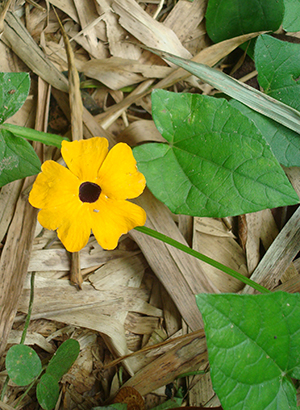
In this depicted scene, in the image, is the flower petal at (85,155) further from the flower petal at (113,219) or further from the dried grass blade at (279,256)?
the dried grass blade at (279,256)

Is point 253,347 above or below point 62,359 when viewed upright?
above

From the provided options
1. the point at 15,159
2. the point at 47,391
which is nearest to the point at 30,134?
the point at 15,159

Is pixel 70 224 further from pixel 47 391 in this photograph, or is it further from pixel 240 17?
pixel 240 17

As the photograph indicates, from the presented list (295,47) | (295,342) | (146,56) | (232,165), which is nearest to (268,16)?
(295,47)

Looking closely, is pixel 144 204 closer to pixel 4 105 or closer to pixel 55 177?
pixel 55 177

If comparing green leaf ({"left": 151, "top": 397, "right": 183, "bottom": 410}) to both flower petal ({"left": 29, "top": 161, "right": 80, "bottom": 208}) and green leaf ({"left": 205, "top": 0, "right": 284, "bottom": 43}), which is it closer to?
flower petal ({"left": 29, "top": 161, "right": 80, "bottom": 208})

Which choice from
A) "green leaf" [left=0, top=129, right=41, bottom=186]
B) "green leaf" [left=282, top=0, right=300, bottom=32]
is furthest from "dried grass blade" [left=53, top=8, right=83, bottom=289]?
"green leaf" [left=282, top=0, right=300, bottom=32]
